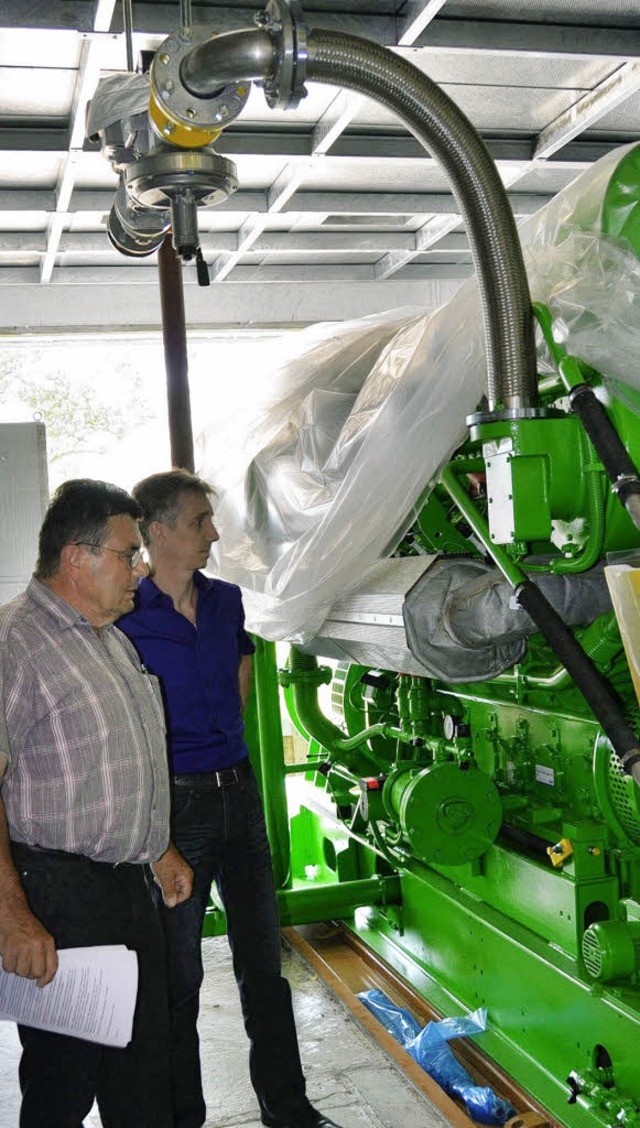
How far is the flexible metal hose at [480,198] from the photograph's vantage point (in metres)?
1.77

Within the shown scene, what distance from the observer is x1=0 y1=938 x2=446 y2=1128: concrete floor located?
286 cm

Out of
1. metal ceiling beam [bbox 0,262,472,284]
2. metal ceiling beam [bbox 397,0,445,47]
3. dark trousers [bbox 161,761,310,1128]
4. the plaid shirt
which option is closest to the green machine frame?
dark trousers [bbox 161,761,310,1128]

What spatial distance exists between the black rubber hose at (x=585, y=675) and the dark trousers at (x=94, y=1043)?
95 cm

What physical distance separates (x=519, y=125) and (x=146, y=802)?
325 centimetres

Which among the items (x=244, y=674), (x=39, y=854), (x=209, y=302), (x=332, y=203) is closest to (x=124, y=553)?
(x=39, y=854)

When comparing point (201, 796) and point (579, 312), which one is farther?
point (201, 796)

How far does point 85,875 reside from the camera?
6.54 ft

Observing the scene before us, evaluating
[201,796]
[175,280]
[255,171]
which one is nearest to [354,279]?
[255,171]

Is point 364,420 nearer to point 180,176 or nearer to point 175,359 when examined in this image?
point 180,176

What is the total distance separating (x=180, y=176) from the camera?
6.12ft

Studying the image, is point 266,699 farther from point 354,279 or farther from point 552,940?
point 354,279

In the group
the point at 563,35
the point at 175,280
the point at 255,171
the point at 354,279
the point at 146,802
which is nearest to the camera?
the point at 146,802

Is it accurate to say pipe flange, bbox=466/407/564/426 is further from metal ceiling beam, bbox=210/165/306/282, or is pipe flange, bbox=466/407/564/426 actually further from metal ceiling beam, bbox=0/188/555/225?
metal ceiling beam, bbox=0/188/555/225

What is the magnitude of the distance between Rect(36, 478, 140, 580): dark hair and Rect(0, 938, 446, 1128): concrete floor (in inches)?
66.5
